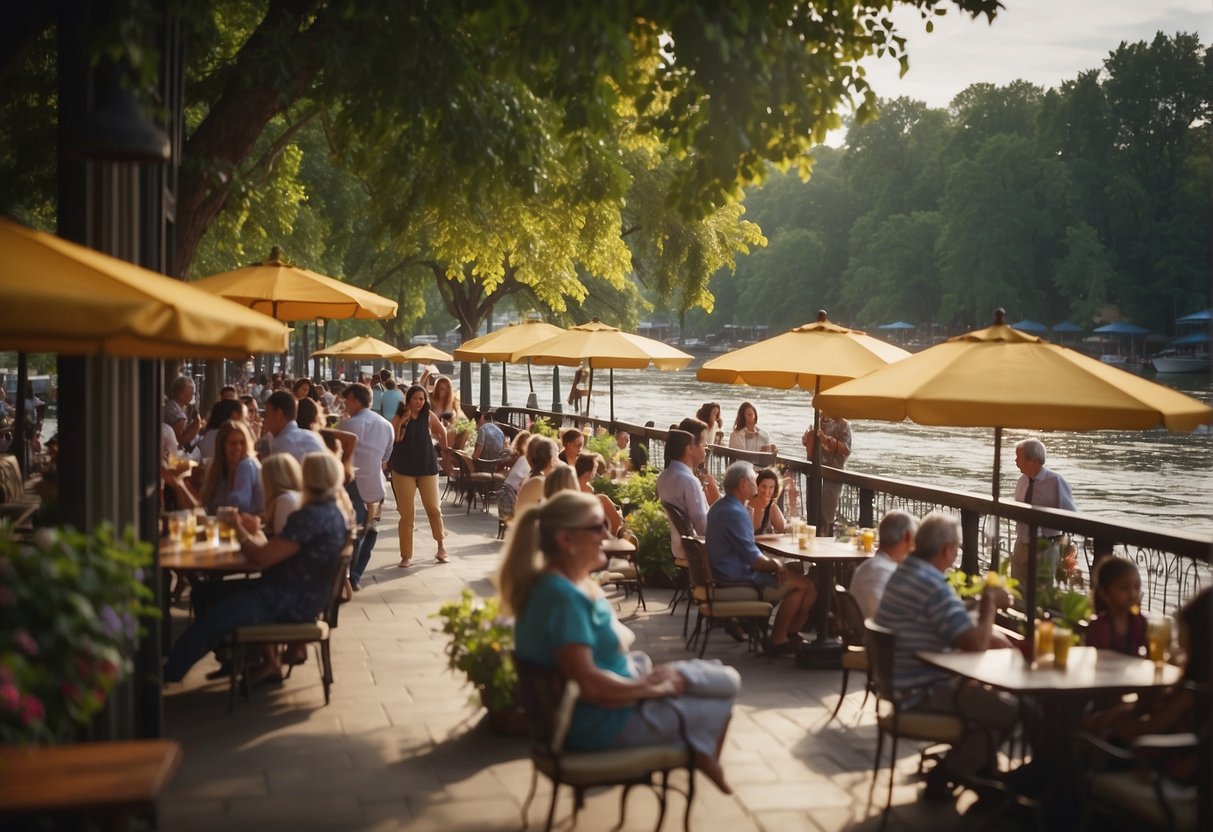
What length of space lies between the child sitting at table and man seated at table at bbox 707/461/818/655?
335 centimetres

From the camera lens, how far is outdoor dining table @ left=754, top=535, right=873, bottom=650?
9.68 meters

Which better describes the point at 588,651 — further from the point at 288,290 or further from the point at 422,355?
the point at 422,355

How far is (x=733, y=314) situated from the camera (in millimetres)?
129000

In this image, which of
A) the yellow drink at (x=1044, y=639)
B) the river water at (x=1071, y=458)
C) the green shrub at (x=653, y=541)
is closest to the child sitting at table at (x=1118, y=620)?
the yellow drink at (x=1044, y=639)

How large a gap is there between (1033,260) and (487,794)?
8155 centimetres

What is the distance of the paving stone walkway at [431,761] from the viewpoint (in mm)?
6141

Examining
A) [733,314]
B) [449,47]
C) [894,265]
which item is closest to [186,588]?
[449,47]

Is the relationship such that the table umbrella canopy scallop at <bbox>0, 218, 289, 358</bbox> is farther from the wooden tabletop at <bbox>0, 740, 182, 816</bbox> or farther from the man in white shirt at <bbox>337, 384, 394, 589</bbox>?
the man in white shirt at <bbox>337, 384, 394, 589</bbox>

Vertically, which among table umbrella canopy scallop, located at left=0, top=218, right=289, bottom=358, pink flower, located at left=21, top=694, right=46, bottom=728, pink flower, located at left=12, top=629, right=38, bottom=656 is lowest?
pink flower, located at left=21, top=694, right=46, bottom=728

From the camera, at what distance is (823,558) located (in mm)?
9688

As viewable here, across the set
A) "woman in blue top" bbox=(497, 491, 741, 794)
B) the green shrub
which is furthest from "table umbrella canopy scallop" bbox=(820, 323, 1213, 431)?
the green shrub

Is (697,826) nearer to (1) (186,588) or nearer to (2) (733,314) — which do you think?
(1) (186,588)

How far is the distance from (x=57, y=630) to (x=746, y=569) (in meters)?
6.50

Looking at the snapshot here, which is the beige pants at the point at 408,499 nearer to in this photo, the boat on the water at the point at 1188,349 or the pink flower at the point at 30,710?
the pink flower at the point at 30,710
